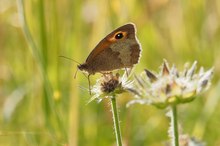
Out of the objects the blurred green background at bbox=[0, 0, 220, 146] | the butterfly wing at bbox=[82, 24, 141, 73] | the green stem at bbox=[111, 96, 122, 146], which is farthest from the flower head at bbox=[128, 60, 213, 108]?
the blurred green background at bbox=[0, 0, 220, 146]

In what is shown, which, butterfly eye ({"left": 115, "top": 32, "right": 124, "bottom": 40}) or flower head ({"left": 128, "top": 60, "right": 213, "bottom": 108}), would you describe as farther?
butterfly eye ({"left": 115, "top": 32, "right": 124, "bottom": 40})

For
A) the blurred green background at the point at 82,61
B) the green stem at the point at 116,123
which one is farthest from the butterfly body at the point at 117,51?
the blurred green background at the point at 82,61

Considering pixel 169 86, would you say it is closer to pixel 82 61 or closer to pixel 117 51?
pixel 117 51

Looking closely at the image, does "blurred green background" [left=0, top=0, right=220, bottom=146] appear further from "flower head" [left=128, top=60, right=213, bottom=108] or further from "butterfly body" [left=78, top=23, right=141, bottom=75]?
"flower head" [left=128, top=60, right=213, bottom=108]

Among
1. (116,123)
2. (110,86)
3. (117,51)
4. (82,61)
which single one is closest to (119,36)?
(117,51)

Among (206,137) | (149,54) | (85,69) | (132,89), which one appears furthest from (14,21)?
(132,89)

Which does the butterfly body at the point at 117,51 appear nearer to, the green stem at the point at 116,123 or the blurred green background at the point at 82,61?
the green stem at the point at 116,123

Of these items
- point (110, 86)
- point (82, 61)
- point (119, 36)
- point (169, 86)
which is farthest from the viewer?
point (82, 61)
